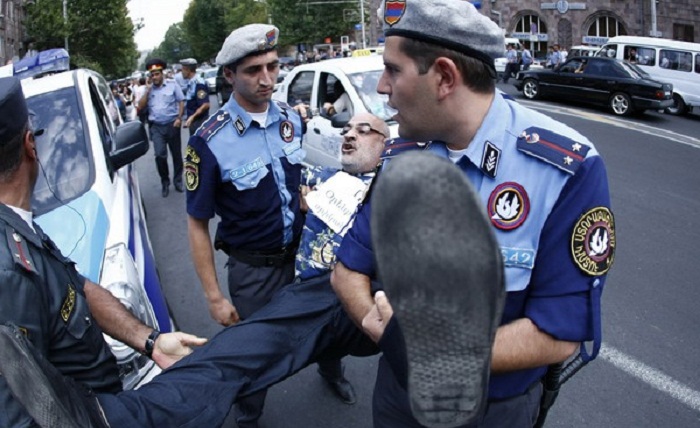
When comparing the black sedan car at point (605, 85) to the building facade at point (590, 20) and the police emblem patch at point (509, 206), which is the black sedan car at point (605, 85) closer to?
the police emblem patch at point (509, 206)

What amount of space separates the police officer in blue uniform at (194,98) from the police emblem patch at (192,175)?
7.03 m

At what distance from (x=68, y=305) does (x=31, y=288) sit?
20 cm

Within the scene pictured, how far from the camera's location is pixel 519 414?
176cm

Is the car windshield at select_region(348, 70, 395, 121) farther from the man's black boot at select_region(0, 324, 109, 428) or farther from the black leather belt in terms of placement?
the man's black boot at select_region(0, 324, 109, 428)

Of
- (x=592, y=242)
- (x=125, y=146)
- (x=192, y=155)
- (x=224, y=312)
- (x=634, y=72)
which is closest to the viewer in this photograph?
(x=592, y=242)

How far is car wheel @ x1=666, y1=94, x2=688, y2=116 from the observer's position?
16.3 meters

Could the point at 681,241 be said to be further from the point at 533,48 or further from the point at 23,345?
the point at 533,48

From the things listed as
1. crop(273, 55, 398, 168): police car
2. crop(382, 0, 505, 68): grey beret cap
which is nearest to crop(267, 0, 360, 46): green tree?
crop(273, 55, 398, 168): police car

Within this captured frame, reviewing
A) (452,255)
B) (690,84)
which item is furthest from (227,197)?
(690,84)

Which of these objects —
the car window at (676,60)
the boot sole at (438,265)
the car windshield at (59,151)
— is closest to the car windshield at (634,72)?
the car window at (676,60)

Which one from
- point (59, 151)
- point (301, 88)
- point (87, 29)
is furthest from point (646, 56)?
point (87, 29)

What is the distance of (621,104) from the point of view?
15797 mm

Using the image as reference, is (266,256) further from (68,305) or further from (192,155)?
(68,305)

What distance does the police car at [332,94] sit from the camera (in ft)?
24.5
